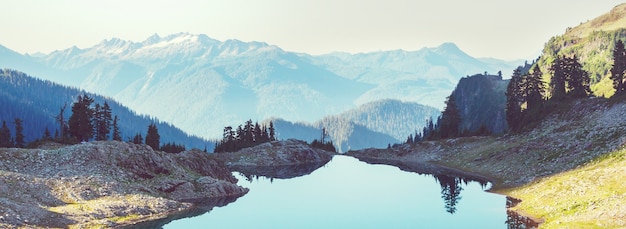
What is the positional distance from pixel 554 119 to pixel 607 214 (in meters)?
87.3

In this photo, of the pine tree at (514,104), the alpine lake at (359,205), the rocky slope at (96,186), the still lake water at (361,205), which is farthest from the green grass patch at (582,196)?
the pine tree at (514,104)

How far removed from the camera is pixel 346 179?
129 metres

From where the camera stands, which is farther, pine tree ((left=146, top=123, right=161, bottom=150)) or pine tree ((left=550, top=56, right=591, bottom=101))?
pine tree ((left=146, top=123, right=161, bottom=150))

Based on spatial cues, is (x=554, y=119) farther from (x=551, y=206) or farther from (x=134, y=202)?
(x=134, y=202)

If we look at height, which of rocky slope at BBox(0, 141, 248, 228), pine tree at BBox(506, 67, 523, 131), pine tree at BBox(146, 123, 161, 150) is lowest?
rocky slope at BBox(0, 141, 248, 228)

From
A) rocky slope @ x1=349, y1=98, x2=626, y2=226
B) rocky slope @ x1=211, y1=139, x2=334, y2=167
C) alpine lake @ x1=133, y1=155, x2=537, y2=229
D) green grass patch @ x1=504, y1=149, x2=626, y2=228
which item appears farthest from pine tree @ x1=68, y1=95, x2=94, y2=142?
green grass patch @ x1=504, y1=149, x2=626, y2=228

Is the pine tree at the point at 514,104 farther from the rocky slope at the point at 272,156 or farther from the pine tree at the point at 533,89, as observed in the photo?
the rocky slope at the point at 272,156

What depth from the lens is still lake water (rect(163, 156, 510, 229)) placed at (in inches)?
2576

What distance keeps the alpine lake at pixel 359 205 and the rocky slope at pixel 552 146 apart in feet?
21.9

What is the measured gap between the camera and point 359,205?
83000mm

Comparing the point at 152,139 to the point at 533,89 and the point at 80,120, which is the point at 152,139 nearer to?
the point at 80,120

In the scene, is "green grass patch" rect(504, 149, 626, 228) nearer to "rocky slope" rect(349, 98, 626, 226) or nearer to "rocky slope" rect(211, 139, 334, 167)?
"rocky slope" rect(349, 98, 626, 226)

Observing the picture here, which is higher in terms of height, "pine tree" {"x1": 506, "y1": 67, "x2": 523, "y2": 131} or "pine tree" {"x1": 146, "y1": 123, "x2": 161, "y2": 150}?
"pine tree" {"x1": 506, "y1": 67, "x2": 523, "y2": 131}

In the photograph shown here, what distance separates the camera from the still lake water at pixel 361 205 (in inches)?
2576
